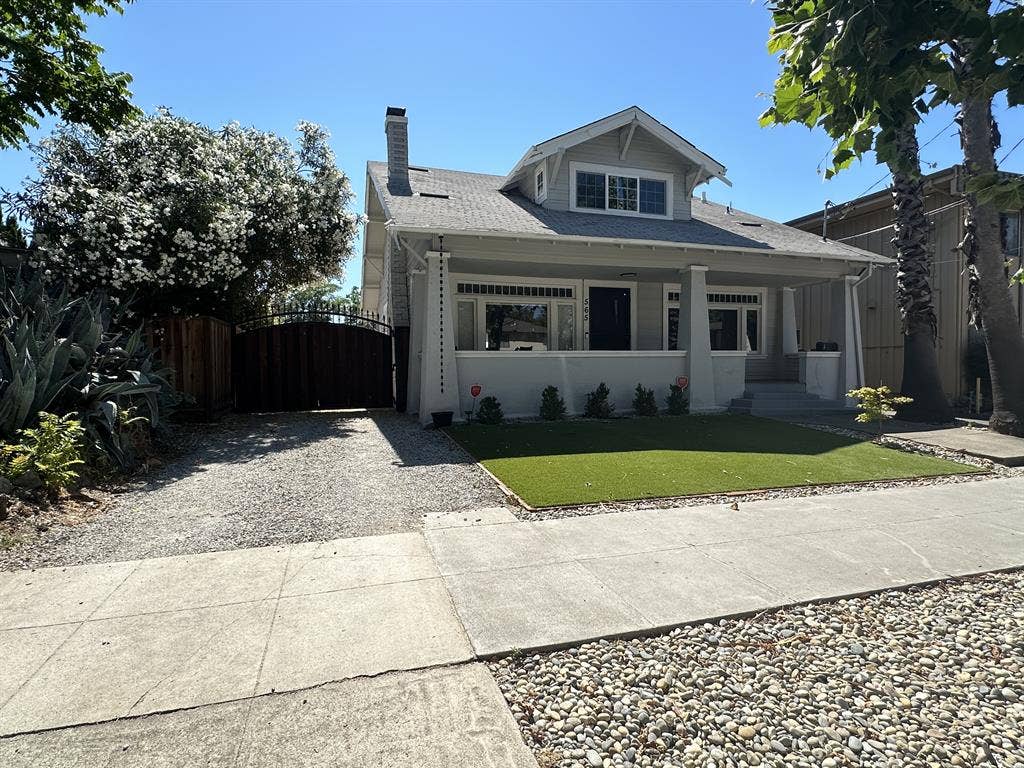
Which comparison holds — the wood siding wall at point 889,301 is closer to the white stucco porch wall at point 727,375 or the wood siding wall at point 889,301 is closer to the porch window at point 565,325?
the white stucco porch wall at point 727,375

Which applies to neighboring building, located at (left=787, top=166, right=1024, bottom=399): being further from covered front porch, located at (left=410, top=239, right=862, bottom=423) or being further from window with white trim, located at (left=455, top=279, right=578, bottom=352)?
window with white trim, located at (left=455, top=279, right=578, bottom=352)

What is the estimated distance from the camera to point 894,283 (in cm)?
1534

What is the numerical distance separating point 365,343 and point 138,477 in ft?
21.5

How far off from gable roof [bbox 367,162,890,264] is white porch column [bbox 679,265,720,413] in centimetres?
88

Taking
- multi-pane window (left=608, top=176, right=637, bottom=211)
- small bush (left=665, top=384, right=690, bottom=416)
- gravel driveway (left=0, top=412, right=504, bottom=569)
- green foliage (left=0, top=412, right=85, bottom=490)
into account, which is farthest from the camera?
multi-pane window (left=608, top=176, right=637, bottom=211)

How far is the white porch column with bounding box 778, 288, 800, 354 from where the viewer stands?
15375 mm

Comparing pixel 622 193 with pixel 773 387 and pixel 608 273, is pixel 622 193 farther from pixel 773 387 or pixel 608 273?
pixel 773 387

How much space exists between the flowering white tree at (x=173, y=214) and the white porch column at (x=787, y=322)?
1205cm

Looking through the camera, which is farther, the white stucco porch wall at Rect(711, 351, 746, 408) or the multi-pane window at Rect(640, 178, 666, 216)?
the multi-pane window at Rect(640, 178, 666, 216)

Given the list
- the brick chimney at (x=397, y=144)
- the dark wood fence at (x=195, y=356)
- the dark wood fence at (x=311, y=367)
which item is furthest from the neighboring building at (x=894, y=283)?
the dark wood fence at (x=195, y=356)

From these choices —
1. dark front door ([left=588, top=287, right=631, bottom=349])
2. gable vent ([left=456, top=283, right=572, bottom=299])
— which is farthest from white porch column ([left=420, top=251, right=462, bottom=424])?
dark front door ([left=588, top=287, right=631, bottom=349])

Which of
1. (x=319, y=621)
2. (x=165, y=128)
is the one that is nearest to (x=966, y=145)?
(x=319, y=621)

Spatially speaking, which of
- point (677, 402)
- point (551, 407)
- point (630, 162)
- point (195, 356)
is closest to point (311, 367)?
point (195, 356)

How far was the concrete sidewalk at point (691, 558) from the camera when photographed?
3293mm
